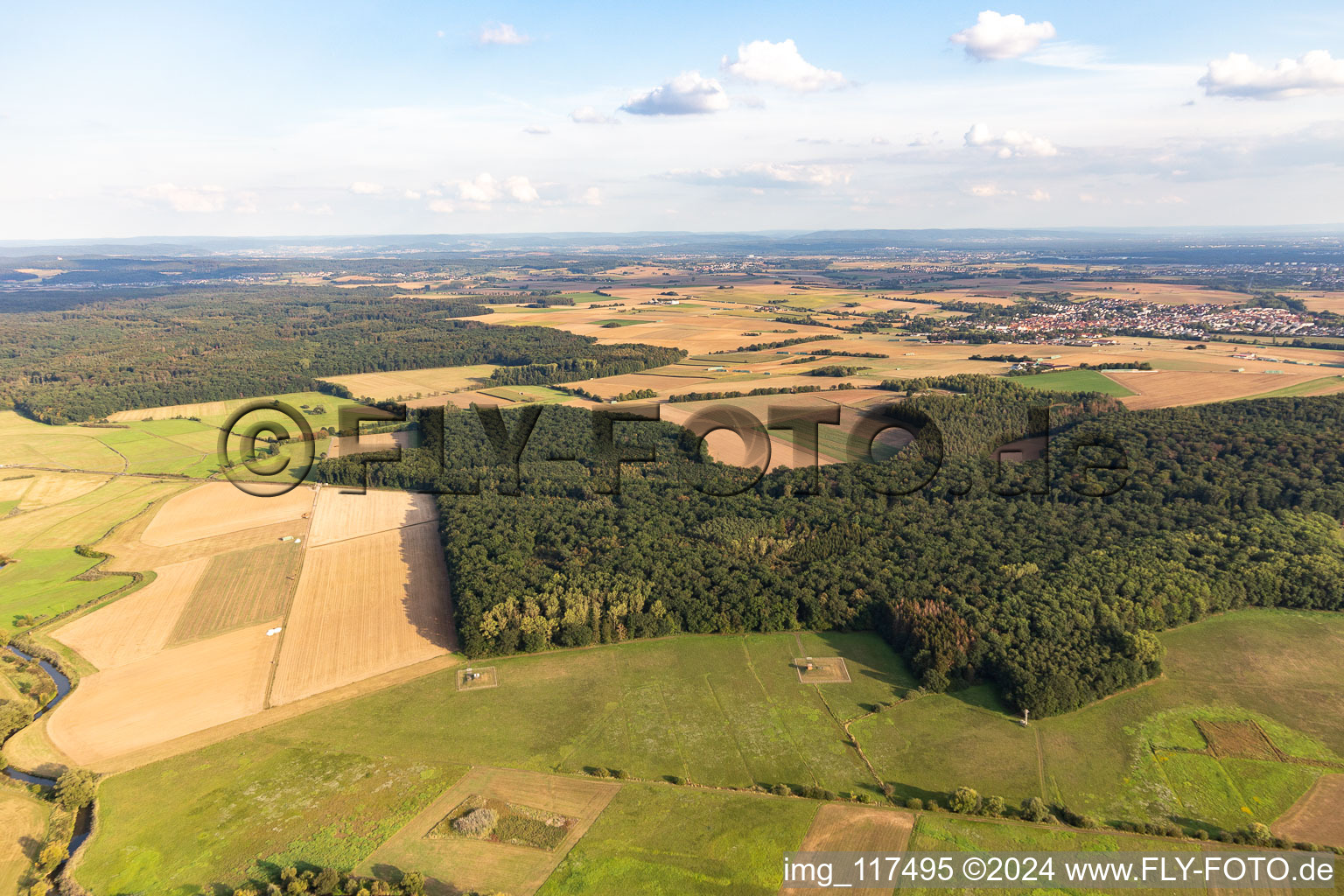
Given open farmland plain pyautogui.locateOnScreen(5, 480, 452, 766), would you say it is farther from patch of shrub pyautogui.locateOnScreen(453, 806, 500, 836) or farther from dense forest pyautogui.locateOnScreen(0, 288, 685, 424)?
dense forest pyautogui.locateOnScreen(0, 288, 685, 424)

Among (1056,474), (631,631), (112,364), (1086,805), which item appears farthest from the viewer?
(112,364)

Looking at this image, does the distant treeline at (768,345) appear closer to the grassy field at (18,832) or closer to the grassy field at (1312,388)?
the grassy field at (1312,388)

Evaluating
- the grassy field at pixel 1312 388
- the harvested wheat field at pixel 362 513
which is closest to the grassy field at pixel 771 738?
the harvested wheat field at pixel 362 513

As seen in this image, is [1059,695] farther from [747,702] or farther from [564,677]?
[564,677]

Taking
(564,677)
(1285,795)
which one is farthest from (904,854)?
(564,677)

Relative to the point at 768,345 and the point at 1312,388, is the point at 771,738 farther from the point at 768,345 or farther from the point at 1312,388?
the point at 768,345
